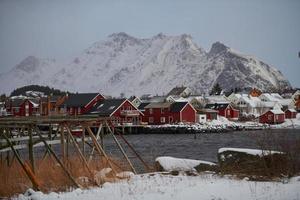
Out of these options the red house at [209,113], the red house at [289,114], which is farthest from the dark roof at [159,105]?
the red house at [289,114]

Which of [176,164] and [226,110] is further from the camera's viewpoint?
[226,110]

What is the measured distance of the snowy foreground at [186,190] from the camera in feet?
36.7

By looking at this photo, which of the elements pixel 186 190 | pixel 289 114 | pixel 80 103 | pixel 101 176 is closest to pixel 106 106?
pixel 80 103

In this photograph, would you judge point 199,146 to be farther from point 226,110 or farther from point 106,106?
point 226,110

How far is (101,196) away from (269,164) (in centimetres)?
578

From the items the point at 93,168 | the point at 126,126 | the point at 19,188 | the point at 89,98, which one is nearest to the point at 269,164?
the point at 93,168

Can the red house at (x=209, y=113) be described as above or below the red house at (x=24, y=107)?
below

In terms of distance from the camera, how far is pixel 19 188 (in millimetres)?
12969

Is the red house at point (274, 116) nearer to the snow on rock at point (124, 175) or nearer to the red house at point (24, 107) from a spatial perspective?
the red house at point (24, 107)

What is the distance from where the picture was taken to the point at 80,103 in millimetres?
83812

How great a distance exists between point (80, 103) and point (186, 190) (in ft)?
240

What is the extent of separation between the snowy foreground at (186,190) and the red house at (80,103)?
228ft

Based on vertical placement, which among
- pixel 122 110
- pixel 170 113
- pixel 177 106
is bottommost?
pixel 170 113

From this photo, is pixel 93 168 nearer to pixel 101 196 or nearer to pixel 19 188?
pixel 19 188
